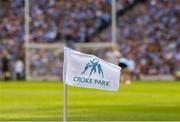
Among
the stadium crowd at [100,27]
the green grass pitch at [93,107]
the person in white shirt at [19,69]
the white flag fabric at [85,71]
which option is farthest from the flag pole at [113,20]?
A: the white flag fabric at [85,71]

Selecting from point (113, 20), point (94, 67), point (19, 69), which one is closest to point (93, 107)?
point (94, 67)

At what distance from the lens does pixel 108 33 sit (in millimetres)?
46875

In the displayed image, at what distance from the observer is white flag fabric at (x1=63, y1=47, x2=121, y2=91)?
12211mm

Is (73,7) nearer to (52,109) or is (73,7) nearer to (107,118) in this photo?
(52,109)

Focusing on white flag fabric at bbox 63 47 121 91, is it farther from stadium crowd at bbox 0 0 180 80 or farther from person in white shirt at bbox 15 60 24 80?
person in white shirt at bbox 15 60 24 80

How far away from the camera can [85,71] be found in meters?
12.2

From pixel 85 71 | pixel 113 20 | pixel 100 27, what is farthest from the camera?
pixel 100 27

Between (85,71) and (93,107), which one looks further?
(93,107)

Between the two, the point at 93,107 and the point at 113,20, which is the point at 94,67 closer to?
the point at 93,107

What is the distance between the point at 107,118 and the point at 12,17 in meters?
30.6

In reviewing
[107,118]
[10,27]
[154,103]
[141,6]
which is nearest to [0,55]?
[10,27]

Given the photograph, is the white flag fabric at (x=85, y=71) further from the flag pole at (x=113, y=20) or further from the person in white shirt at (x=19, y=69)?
the person in white shirt at (x=19, y=69)

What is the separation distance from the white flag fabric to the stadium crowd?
33.2 m

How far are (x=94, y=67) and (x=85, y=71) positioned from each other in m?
0.16
